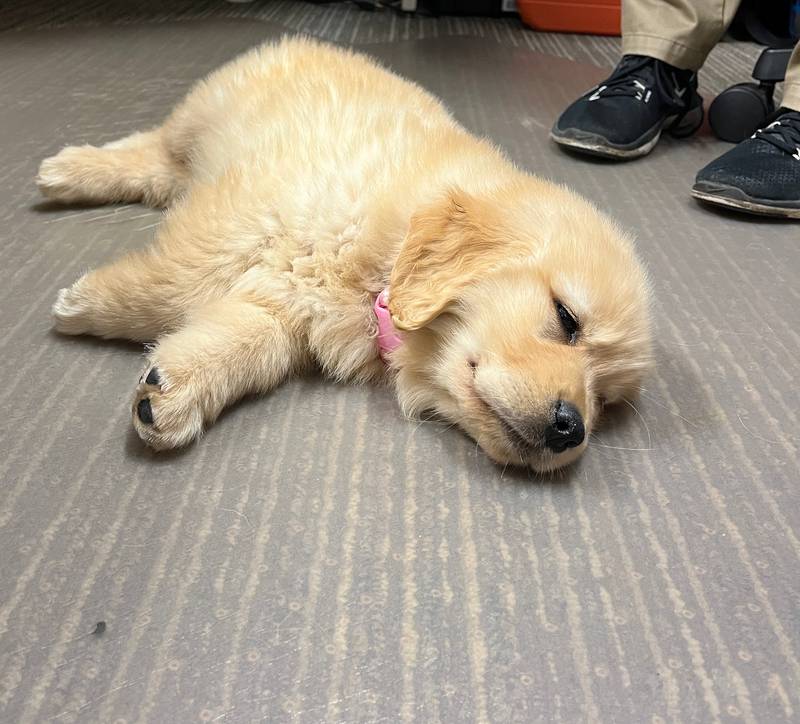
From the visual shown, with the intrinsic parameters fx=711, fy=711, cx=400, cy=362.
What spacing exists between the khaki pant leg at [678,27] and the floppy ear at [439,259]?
1693mm

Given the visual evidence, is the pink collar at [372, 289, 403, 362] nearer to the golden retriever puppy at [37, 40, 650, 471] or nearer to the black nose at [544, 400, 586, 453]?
the golden retriever puppy at [37, 40, 650, 471]

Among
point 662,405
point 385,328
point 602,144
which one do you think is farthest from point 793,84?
point 385,328

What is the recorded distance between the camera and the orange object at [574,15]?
13.7ft

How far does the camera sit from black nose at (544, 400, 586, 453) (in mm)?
969

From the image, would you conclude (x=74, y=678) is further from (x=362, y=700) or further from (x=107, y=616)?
(x=362, y=700)

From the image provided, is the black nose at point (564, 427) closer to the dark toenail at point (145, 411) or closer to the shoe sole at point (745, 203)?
the dark toenail at point (145, 411)

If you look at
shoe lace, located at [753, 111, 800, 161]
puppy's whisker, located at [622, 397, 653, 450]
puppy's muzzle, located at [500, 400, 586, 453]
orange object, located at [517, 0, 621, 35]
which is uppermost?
puppy's muzzle, located at [500, 400, 586, 453]

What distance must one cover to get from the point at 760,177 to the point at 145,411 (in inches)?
67.1

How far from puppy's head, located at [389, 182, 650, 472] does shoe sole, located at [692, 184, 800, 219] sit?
961 mm

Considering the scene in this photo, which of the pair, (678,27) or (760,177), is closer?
(760,177)

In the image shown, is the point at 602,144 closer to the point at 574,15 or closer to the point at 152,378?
the point at 152,378

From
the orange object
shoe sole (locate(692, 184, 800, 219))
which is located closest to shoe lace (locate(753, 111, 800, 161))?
shoe sole (locate(692, 184, 800, 219))

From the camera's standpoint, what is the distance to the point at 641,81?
7.73 feet

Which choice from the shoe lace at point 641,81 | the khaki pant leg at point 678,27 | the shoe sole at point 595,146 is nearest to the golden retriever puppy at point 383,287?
the shoe sole at point 595,146
